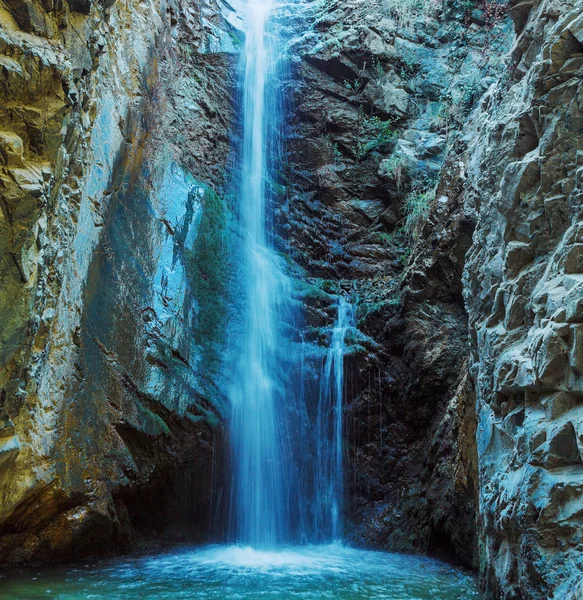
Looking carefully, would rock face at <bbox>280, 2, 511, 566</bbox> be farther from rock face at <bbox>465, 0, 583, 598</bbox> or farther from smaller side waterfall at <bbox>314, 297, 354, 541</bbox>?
rock face at <bbox>465, 0, 583, 598</bbox>

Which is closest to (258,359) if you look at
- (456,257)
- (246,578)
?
(456,257)

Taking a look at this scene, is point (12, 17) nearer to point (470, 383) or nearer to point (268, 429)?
point (470, 383)

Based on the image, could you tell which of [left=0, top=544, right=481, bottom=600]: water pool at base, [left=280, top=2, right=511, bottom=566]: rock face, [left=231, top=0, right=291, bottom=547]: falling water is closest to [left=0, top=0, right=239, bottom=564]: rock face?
[left=231, top=0, right=291, bottom=547]: falling water

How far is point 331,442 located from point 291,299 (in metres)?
2.97

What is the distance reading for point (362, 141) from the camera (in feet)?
45.1

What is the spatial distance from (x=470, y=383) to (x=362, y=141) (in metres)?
8.08

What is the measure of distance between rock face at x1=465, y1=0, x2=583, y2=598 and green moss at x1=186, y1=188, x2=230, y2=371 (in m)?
4.90

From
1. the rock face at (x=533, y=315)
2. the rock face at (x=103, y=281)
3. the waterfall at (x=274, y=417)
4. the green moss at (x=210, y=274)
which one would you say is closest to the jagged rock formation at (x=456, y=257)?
the rock face at (x=533, y=315)

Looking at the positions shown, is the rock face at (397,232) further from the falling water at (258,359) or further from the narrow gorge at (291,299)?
the falling water at (258,359)

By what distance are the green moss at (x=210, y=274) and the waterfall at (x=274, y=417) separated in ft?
1.57

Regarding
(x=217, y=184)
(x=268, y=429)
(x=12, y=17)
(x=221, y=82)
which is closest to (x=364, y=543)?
(x=268, y=429)

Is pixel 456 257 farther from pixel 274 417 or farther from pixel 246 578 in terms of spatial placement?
pixel 246 578

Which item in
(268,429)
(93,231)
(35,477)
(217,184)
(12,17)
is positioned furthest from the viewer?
(217,184)

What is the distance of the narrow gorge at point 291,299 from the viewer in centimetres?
516
